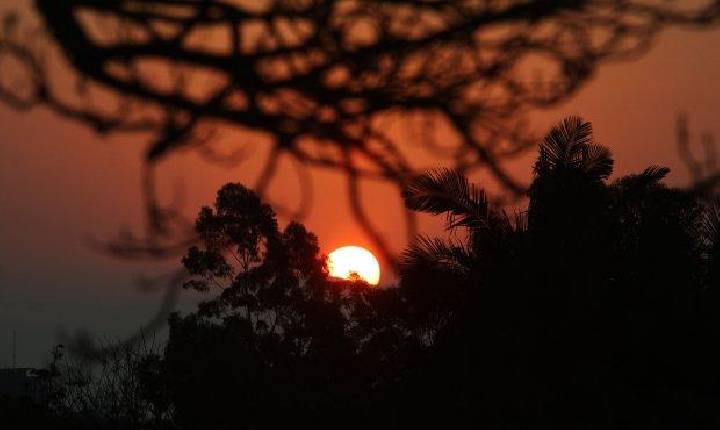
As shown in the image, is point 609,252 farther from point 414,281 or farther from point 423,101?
point 423,101

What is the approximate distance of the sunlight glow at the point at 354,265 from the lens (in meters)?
12.2

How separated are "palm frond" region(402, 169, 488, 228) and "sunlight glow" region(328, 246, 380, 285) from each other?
5.01 feet

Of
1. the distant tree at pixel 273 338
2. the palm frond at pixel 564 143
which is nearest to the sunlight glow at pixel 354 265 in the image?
the distant tree at pixel 273 338

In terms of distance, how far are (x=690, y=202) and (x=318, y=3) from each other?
390 centimetres

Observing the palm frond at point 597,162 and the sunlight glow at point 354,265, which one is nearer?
the palm frond at point 597,162

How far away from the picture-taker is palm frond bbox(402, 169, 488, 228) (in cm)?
972

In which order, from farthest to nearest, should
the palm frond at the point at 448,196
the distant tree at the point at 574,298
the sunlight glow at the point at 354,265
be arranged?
the sunlight glow at the point at 354,265, the palm frond at the point at 448,196, the distant tree at the point at 574,298

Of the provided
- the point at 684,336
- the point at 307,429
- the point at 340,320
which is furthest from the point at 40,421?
the point at 684,336

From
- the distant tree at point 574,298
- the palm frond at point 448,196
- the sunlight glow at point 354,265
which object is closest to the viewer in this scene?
the distant tree at point 574,298

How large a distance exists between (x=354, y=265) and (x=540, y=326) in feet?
16.4

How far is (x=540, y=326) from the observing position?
8.80 meters

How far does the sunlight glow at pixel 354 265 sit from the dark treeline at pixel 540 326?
0.58 m

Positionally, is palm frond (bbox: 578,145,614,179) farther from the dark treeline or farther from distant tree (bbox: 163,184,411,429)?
distant tree (bbox: 163,184,411,429)

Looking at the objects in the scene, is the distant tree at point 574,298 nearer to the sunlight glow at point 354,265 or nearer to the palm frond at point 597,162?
the palm frond at point 597,162
